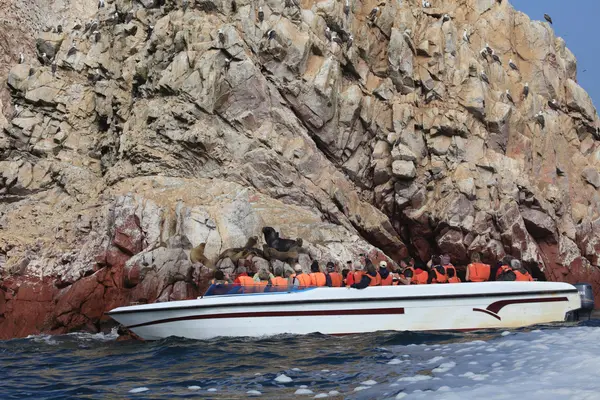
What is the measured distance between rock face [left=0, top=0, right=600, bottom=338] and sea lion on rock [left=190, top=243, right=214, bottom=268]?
26 cm

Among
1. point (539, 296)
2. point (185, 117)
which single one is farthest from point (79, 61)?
point (539, 296)

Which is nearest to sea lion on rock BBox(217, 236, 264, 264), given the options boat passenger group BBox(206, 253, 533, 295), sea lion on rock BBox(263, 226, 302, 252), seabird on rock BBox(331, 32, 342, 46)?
sea lion on rock BBox(263, 226, 302, 252)

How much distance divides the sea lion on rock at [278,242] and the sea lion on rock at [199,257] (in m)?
2.24

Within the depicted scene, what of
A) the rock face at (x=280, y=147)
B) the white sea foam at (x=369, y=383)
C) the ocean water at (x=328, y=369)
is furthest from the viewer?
the rock face at (x=280, y=147)

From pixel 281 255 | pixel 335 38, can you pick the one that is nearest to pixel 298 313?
pixel 281 255

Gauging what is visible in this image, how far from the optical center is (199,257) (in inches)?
795

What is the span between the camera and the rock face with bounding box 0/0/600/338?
72.6ft

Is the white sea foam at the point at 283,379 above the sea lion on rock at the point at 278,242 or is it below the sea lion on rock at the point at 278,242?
below

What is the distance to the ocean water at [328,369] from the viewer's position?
7711 mm

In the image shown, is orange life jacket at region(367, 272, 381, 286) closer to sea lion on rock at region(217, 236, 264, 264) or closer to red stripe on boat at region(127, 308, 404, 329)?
red stripe on boat at region(127, 308, 404, 329)

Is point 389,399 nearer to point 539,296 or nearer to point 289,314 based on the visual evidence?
point 289,314

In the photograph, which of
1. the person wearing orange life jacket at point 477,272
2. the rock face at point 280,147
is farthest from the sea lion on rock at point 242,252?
the person wearing orange life jacket at point 477,272

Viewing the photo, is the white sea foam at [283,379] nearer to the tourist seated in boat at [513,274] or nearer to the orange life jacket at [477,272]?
the orange life jacket at [477,272]

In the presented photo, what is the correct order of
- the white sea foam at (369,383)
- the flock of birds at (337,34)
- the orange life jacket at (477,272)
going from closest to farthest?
1. the white sea foam at (369,383)
2. the orange life jacket at (477,272)
3. the flock of birds at (337,34)
